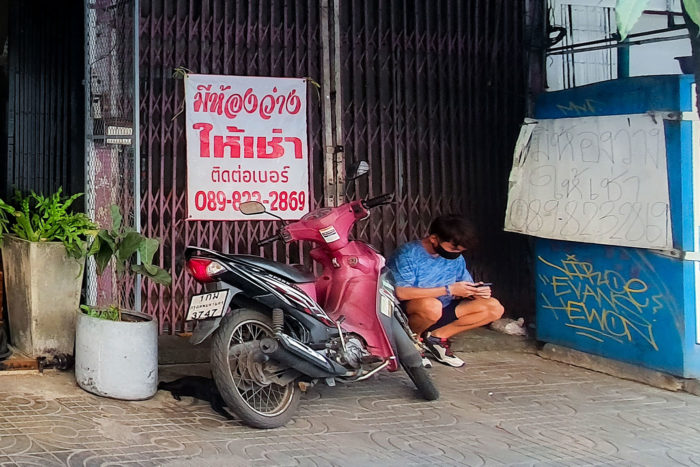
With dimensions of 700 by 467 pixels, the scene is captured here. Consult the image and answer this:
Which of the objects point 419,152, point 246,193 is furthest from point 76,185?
point 419,152

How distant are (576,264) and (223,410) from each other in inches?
109

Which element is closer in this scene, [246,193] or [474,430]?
[474,430]

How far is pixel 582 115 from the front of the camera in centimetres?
553

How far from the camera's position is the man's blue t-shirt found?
537 cm

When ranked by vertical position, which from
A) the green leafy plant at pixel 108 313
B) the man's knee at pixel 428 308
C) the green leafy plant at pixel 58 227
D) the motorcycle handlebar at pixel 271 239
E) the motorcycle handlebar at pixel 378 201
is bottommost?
the man's knee at pixel 428 308

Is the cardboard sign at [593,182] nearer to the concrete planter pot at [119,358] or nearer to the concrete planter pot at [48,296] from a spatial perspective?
the concrete planter pot at [119,358]

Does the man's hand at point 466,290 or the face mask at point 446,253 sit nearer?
the man's hand at point 466,290

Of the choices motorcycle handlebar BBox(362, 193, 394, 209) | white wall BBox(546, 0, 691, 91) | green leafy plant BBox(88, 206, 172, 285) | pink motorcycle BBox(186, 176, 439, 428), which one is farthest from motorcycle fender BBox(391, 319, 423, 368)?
white wall BBox(546, 0, 691, 91)

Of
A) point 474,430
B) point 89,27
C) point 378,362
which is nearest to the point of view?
point 474,430

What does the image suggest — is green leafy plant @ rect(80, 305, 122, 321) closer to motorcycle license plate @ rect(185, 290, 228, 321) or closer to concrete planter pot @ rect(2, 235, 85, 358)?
concrete planter pot @ rect(2, 235, 85, 358)

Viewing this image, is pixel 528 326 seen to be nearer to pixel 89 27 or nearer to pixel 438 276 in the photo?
pixel 438 276

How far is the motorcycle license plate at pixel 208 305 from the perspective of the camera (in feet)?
13.3

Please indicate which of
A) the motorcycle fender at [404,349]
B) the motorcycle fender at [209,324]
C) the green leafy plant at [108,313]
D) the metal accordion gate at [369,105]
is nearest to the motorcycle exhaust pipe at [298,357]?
the motorcycle fender at [209,324]

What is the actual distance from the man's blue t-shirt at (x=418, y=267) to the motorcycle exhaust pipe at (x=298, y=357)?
48.6 inches
